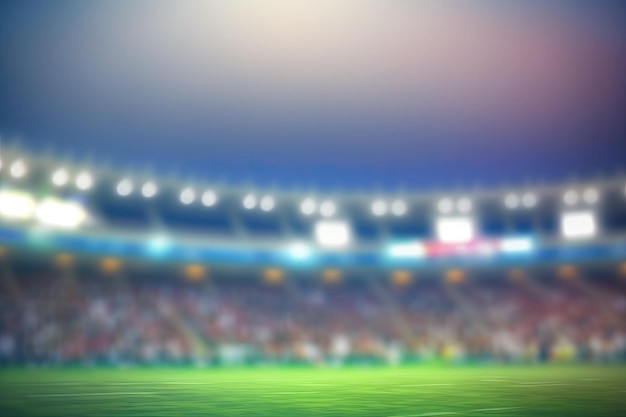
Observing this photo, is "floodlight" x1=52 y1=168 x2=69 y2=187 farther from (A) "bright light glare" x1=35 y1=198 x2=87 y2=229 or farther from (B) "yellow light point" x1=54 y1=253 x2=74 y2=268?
(B) "yellow light point" x1=54 y1=253 x2=74 y2=268

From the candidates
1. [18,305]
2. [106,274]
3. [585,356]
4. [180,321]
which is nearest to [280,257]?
[180,321]

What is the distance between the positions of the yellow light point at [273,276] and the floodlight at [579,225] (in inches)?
878

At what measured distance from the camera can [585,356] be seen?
31.0 meters

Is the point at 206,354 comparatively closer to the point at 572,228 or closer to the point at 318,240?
the point at 318,240

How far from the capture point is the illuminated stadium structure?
110 ft

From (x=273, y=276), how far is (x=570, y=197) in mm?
23879

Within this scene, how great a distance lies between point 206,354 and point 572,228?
92.4 ft

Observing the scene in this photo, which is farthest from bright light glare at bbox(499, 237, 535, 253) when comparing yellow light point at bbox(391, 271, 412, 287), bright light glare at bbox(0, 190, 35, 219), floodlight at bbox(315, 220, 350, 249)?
bright light glare at bbox(0, 190, 35, 219)

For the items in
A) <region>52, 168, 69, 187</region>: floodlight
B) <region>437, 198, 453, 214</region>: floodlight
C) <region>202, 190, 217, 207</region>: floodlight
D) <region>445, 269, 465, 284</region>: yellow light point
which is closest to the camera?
<region>52, 168, 69, 187</region>: floodlight

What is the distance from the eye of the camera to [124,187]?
36688mm

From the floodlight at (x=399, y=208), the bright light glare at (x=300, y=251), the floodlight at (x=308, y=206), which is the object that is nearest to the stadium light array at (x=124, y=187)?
the bright light glare at (x=300, y=251)

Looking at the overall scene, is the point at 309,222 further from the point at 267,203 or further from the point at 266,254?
the point at 266,254

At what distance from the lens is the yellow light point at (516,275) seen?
42.6m

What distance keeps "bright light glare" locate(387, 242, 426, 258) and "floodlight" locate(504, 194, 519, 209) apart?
7.68 metres
